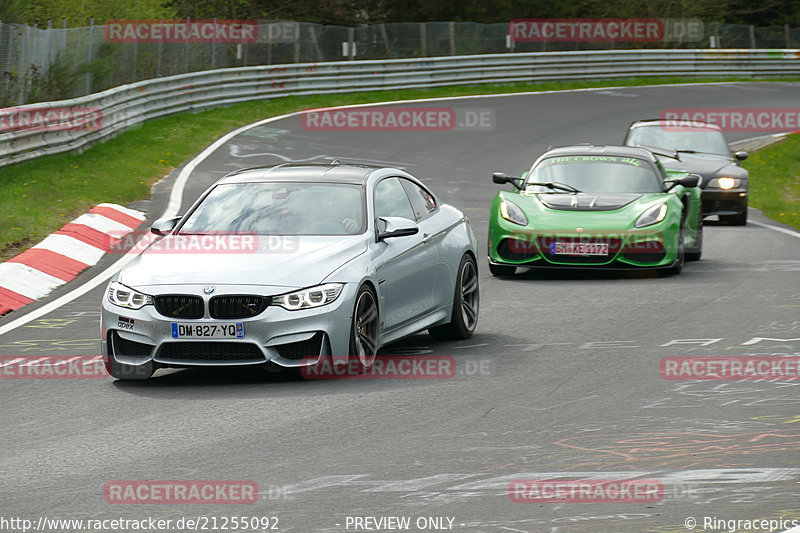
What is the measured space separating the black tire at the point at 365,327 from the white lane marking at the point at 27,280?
474cm

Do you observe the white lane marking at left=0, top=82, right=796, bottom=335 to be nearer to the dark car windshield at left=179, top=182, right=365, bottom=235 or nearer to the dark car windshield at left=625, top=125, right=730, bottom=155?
the dark car windshield at left=179, top=182, right=365, bottom=235

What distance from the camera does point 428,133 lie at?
32.2 meters

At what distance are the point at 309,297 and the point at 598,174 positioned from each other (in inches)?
298

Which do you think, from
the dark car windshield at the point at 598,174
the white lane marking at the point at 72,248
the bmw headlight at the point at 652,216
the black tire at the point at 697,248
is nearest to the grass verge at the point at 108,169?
the white lane marking at the point at 72,248

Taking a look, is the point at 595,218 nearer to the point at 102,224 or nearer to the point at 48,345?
the point at 102,224

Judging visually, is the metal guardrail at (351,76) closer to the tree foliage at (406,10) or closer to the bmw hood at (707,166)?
the tree foliage at (406,10)

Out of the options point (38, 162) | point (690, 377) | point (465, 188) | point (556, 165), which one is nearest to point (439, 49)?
point (465, 188)

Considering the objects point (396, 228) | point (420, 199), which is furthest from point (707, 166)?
point (396, 228)

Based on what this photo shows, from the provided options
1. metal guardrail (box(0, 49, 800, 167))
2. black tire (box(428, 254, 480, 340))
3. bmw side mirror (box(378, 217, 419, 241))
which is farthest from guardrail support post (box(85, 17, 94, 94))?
bmw side mirror (box(378, 217, 419, 241))

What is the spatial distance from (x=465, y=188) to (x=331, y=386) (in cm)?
1540

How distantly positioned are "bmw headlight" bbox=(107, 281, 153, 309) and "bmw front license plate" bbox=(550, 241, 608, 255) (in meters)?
6.44

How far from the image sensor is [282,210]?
987cm

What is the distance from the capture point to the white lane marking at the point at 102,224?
16.4 m

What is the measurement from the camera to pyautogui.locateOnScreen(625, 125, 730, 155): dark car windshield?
21.7 m
